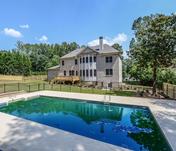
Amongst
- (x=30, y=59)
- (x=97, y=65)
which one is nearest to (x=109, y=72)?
(x=97, y=65)

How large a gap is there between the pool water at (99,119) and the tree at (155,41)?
7400 millimetres

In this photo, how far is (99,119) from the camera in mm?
11930

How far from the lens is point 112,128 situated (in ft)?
32.7

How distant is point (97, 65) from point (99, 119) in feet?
59.5

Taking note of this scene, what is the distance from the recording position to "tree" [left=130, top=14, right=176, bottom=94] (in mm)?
18219

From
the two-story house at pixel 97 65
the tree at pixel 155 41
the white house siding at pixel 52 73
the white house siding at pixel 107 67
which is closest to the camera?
the tree at pixel 155 41

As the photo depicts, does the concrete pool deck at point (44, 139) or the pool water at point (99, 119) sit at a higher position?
the concrete pool deck at point (44, 139)

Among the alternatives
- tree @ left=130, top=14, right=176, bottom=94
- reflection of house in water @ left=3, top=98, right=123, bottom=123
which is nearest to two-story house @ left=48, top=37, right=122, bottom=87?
tree @ left=130, top=14, right=176, bottom=94

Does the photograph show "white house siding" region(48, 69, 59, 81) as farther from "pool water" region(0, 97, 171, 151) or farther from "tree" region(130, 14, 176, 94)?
"tree" region(130, 14, 176, 94)

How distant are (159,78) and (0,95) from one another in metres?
23.7

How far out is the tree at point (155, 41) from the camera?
59.8 feet

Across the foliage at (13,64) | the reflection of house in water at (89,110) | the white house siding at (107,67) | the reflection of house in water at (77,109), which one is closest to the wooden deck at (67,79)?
the white house siding at (107,67)

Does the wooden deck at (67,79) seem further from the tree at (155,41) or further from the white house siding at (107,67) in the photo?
the tree at (155,41)

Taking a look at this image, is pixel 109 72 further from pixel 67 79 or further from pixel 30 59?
pixel 30 59
